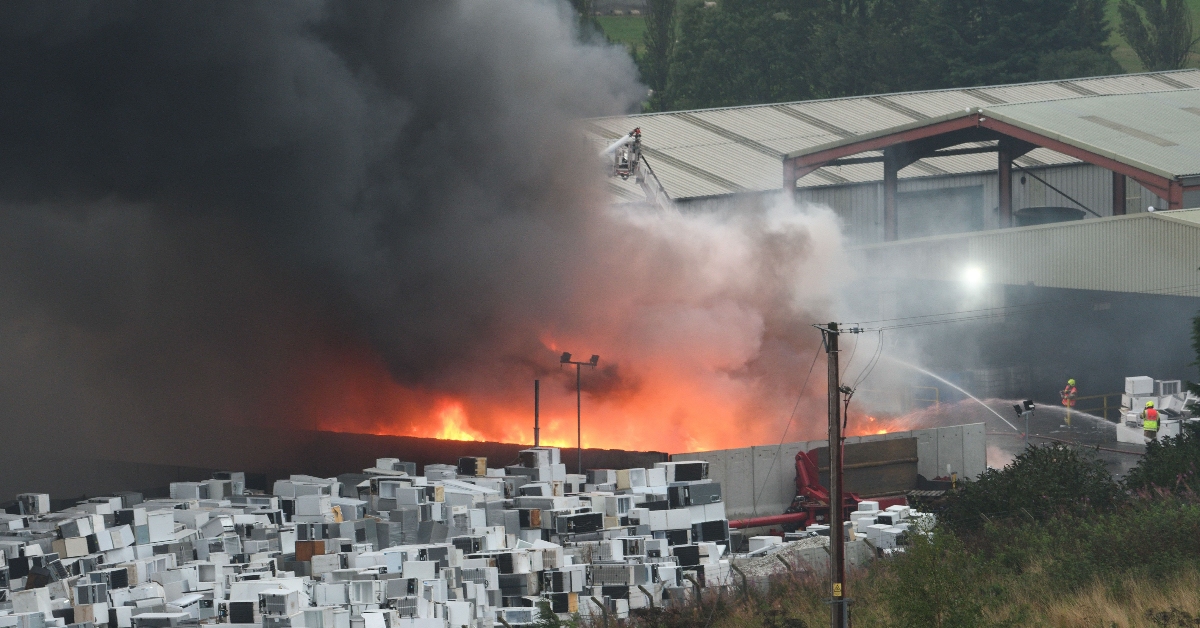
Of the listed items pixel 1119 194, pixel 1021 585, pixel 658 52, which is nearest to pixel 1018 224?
pixel 1119 194

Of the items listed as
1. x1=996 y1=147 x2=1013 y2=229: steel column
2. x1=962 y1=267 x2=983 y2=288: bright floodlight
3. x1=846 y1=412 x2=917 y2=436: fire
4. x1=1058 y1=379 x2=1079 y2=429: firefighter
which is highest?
x1=996 y1=147 x2=1013 y2=229: steel column

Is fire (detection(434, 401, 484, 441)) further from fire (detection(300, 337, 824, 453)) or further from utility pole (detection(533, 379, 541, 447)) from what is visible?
utility pole (detection(533, 379, 541, 447))

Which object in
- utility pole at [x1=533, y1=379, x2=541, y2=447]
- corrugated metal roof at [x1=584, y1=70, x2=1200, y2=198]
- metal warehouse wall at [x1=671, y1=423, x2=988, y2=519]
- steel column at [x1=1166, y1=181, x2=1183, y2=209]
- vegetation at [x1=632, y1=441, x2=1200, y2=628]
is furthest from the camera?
corrugated metal roof at [x1=584, y1=70, x2=1200, y2=198]

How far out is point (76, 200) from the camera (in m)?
45.6

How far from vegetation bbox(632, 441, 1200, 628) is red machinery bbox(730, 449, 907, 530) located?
4.30 meters

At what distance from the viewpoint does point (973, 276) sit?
5662 cm

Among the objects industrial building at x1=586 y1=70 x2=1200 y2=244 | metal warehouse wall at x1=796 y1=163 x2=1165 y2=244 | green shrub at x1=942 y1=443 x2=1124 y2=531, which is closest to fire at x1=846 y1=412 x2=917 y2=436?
green shrub at x1=942 y1=443 x2=1124 y2=531

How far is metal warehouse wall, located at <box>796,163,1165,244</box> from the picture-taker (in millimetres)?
69562

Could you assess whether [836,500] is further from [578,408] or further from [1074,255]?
[1074,255]

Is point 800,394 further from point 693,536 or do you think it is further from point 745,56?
point 745,56

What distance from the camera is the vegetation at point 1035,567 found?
22.2 m

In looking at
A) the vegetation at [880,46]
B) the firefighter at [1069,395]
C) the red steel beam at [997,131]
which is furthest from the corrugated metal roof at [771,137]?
the vegetation at [880,46]

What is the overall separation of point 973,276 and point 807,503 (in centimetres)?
1872

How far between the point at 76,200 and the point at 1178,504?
99.9ft
